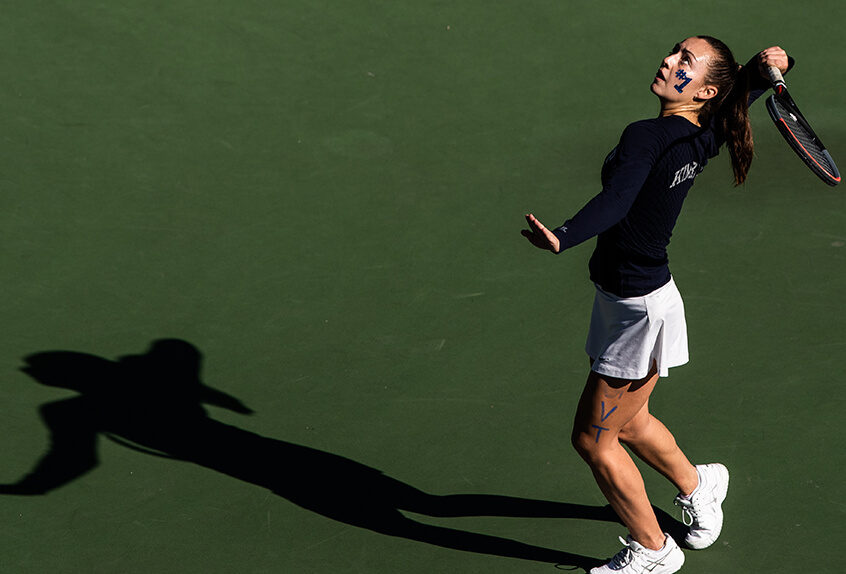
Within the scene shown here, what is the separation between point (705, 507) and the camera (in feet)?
16.7

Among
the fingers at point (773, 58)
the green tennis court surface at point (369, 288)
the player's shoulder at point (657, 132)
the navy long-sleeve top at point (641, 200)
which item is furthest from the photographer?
the green tennis court surface at point (369, 288)

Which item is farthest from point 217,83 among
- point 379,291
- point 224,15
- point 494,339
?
point 494,339

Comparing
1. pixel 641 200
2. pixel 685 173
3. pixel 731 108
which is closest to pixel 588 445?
pixel 641 200

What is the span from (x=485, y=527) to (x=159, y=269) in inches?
105

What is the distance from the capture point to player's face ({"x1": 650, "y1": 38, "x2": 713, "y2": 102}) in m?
4.34

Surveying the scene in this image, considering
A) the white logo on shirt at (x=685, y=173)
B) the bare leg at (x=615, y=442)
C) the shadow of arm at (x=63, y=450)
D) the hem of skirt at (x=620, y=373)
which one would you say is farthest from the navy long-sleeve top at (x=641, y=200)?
the shadow of arm at (x=63, y=450)

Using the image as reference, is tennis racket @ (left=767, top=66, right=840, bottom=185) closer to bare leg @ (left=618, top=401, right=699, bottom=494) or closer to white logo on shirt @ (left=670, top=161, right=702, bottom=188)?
white logo on shirt @ (left=670, top=161, right=702, bottom=188)

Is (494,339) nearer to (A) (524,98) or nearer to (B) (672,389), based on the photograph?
(B) (672,389)

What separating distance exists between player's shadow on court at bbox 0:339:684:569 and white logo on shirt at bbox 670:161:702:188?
1.74 metres

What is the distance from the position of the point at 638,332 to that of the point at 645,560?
3.37 feet

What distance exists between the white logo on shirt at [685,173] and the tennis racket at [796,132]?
0.33m

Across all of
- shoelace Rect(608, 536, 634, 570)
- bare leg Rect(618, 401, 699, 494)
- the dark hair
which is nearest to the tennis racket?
the dark hair

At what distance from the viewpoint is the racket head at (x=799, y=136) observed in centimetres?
427

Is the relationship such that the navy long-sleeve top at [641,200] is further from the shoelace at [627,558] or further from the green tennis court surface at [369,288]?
the green tennis court surface at [369,288]
